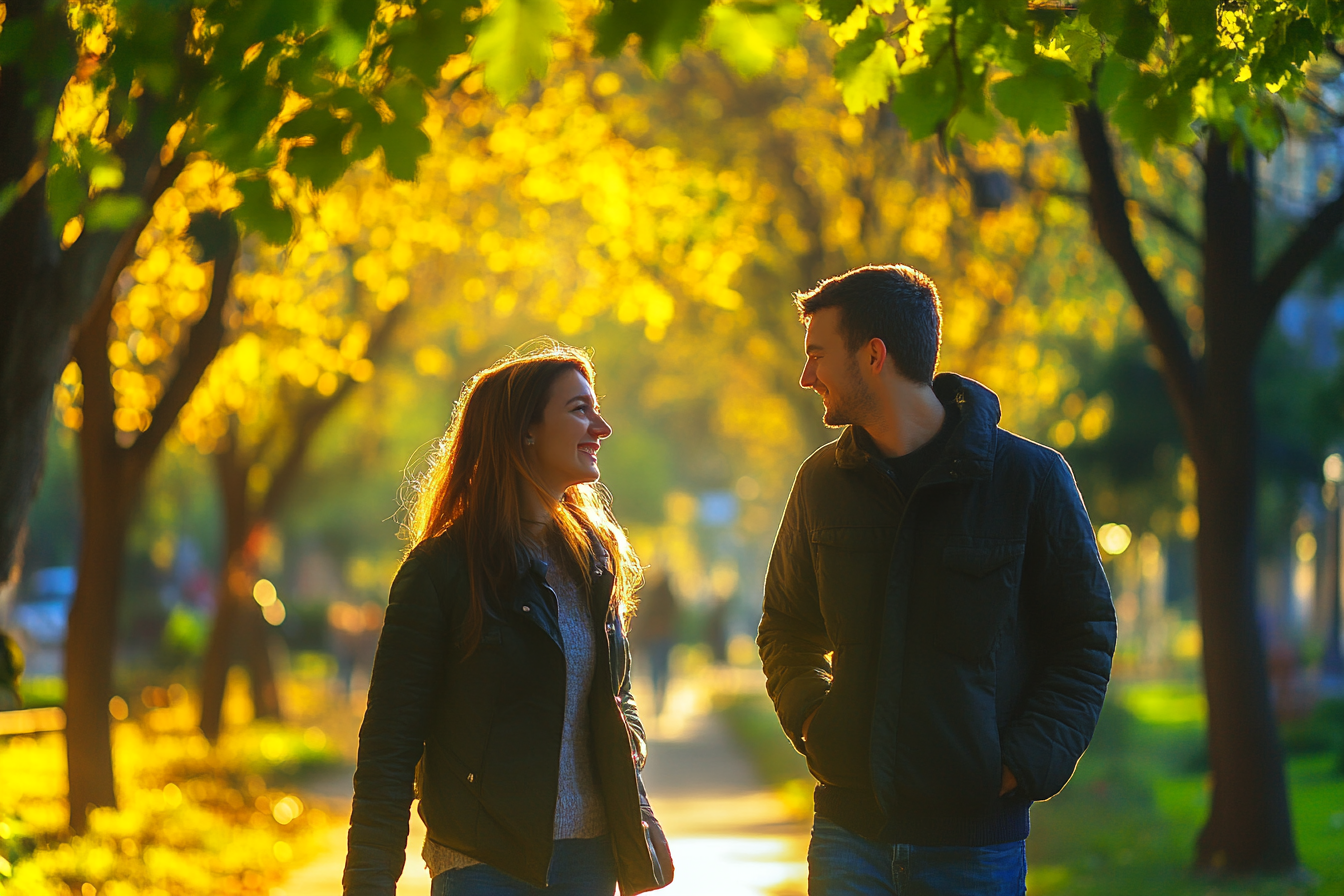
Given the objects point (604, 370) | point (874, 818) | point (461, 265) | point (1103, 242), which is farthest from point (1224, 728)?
point (604, 370)

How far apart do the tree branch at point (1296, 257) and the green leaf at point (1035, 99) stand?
18.0 feet

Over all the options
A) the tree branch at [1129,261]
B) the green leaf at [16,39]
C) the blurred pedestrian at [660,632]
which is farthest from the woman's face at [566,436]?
the blurred pedestrian at [660,632]

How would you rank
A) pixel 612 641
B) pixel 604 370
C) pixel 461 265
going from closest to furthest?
pixel 612 641
pixel 461 265
pixel 604 370

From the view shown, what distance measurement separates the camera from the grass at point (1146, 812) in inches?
340

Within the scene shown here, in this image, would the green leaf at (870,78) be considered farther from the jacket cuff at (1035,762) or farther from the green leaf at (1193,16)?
the jacket cuff at (1035,762)

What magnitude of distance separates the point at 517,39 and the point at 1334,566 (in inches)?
1031

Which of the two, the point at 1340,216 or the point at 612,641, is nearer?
the point at 612,641

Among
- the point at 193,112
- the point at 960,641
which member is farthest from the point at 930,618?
the point at 193,112

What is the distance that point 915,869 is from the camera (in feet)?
11.6

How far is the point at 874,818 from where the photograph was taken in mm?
3611

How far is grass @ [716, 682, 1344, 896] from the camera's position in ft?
28.4

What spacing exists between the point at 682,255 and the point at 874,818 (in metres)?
9.91

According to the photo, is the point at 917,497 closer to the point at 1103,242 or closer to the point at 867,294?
the point at 867,294

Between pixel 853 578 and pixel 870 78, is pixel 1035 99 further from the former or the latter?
pixel 853 578
